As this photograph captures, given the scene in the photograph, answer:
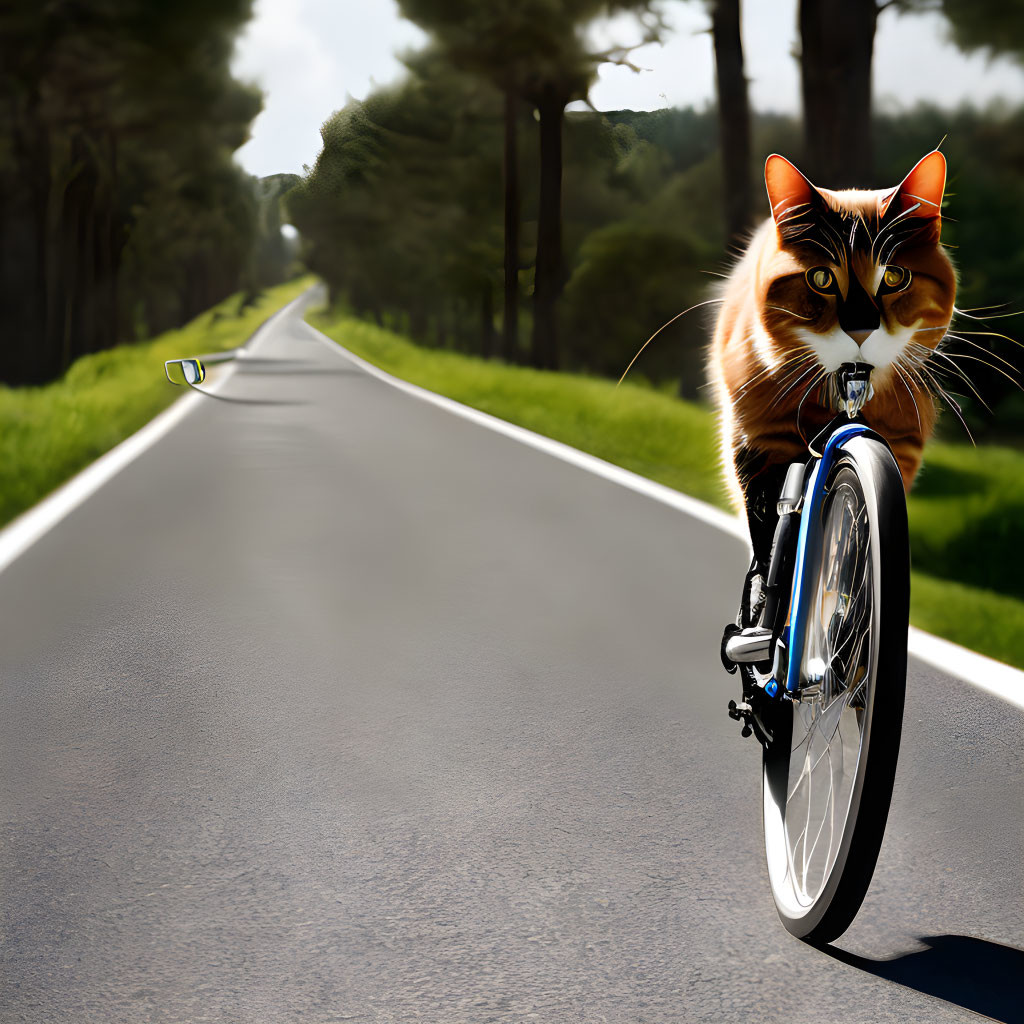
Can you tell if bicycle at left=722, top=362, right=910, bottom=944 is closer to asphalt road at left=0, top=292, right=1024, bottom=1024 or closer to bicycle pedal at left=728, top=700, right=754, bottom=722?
bicycle pedal at left=728, top=700, right=754, bottom=722

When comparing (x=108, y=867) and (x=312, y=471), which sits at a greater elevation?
(x=108, y=867)

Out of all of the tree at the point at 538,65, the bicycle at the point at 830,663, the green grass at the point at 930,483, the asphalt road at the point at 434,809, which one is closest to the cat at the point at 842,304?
the bicycle at the point at 830,663

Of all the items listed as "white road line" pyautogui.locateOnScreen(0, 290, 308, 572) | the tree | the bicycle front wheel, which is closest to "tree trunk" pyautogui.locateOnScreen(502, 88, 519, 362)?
the tree

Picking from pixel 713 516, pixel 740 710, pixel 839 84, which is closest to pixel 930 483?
pixel 839 84

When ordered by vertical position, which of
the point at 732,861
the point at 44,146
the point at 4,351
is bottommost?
the point at 4,351

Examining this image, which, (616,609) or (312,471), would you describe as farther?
(312,471)

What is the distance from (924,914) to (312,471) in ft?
37.3

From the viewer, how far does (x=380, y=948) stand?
3.71 metres

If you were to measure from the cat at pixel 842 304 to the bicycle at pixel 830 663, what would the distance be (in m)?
0.12

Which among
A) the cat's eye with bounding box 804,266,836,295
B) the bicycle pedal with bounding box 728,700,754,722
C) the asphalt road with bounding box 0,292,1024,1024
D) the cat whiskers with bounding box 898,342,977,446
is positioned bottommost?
the asphalt road with bounding box 0,292,1024,1024

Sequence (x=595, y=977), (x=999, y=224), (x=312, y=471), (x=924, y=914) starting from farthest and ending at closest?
(x=999, y=224) → (x=312, y=471) → (x=924, y=914) → (x=595, y=977)

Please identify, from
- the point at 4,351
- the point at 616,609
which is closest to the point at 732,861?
the point at 616,609

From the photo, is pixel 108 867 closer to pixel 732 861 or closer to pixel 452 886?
pixel 452 886

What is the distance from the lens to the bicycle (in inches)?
128
